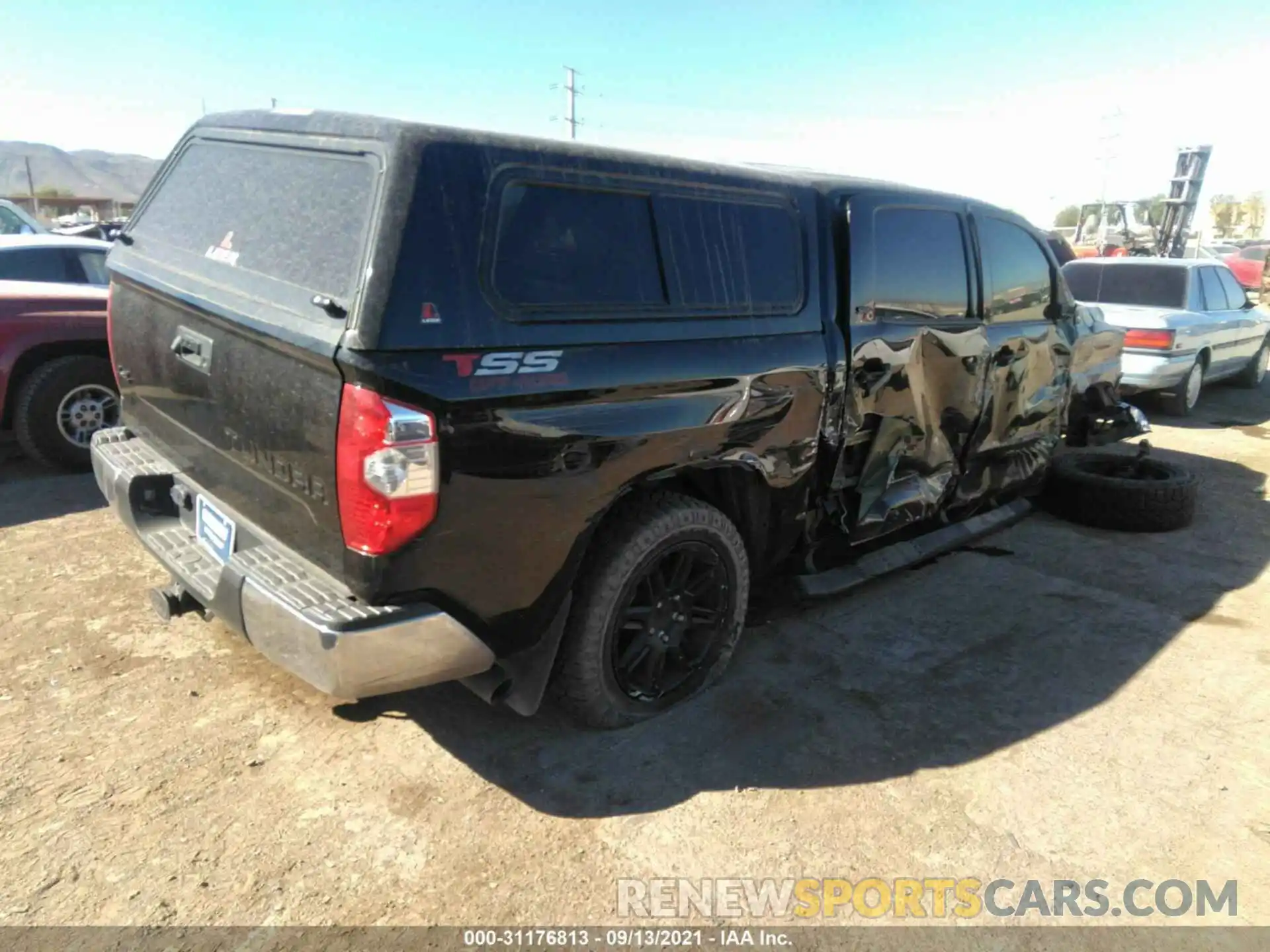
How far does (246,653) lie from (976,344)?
372 centimetres

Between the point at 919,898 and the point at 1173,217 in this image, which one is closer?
the point at 919,898

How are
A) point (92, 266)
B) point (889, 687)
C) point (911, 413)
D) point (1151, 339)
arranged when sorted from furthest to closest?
point (1151, 339)
point (92, 266)
point (911, 413)
point (889, 687)

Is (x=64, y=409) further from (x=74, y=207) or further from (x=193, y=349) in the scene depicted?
(x=74, y=207)

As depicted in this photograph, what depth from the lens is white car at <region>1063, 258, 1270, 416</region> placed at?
27.7 feet

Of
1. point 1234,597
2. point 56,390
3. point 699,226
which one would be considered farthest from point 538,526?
point 56,390

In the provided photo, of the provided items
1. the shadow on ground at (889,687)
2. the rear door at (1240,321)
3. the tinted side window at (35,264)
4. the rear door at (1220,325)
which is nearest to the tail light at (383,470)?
the shadow on ground at (889,687)

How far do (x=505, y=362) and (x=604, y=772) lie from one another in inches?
56.6

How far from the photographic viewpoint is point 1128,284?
9102 mm

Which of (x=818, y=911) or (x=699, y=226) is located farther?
(x=699, y=226)

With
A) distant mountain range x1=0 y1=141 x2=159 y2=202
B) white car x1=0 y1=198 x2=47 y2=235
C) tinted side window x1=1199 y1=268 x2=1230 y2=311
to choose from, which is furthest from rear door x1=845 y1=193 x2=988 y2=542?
distant mountain range x1=0 y1=141 x2=159 y2=202

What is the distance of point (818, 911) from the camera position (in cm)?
232

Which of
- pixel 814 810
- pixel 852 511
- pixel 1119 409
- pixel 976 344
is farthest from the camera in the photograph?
pixel 1119 409

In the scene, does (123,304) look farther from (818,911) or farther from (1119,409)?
(1119,409)

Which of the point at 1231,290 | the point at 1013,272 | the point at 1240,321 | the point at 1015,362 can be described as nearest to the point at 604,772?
the point at 1015,362
